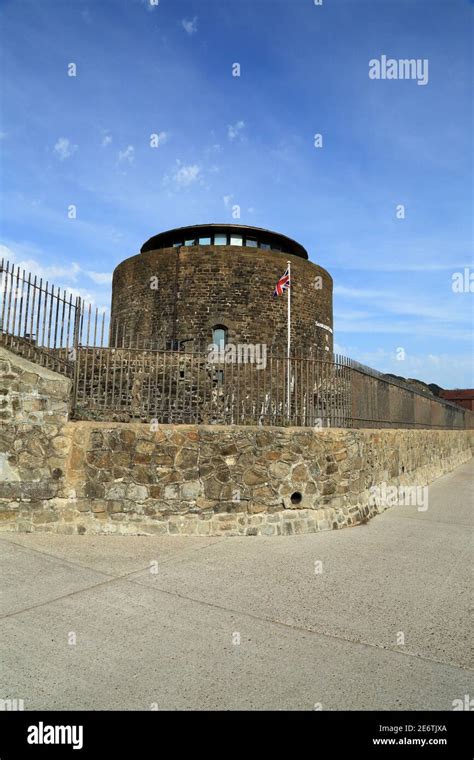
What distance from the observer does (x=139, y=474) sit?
6.36 metres

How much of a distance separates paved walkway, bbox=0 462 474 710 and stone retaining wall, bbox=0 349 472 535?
12.7 inches

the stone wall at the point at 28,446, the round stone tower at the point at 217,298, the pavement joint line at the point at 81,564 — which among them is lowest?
the pavement joint line at the point at 81,564

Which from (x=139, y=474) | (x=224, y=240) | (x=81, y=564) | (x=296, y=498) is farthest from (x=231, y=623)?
(x=224, y=240)

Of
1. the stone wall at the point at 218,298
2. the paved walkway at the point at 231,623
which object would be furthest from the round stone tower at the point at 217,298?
the paved walkway at the point at 231,623

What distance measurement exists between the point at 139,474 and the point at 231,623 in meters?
3.00

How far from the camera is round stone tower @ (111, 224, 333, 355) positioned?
21.0 metres

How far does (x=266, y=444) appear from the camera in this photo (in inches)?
264

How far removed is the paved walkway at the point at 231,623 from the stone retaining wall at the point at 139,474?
32cm

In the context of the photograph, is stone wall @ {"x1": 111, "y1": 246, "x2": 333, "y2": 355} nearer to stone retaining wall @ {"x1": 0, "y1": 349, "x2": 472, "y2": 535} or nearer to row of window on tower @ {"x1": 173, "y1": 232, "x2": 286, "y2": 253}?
row of window on tower @ {"x1": 173, "y1": 232, "x2": 286, "y2": 253}

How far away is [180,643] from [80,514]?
11.0 feet

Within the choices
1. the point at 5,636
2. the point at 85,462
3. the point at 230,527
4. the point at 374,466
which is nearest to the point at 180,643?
the point at 5,636

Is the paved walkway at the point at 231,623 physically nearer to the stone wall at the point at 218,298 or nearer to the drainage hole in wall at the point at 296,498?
the drainage hole in wall at the point at 296,498

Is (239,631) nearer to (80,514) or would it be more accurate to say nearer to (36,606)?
(36,606)

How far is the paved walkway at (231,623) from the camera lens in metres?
2.81
